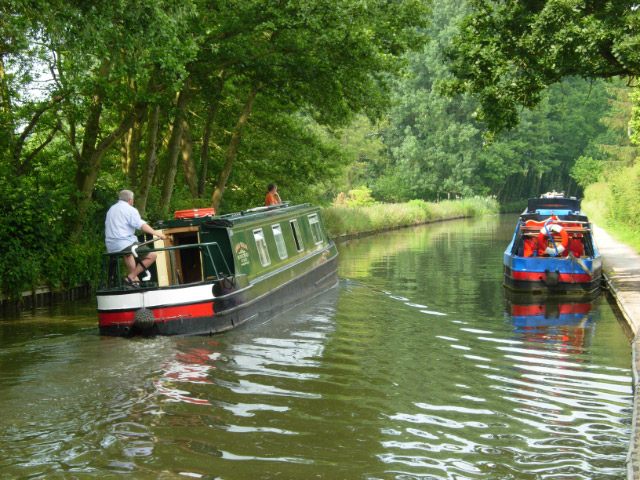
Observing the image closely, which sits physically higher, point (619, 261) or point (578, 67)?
point (578, 67)

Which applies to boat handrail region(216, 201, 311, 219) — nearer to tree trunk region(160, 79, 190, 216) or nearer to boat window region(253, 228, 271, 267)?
boat window region(253, 228, 271, 267)

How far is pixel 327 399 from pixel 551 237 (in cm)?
973

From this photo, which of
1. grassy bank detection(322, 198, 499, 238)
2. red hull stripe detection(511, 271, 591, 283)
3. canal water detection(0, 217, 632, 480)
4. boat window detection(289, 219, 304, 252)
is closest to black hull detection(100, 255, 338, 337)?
canal water detection(0, 217, 632, 480)

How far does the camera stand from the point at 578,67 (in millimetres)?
13758

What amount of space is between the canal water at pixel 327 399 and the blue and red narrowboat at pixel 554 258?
6.99 feet

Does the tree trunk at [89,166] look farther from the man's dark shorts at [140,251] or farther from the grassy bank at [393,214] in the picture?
the grassy bank at [393,214]

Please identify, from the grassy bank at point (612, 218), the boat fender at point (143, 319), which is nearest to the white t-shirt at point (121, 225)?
the boat fender at point (143, 319)

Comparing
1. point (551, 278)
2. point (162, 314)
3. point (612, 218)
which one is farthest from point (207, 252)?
point (612, 218)

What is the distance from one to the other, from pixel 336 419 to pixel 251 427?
2.64 feet

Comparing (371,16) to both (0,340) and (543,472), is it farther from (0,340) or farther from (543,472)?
(543,472)

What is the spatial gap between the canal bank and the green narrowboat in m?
5.64

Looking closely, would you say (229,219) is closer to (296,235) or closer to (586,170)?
(296,235)

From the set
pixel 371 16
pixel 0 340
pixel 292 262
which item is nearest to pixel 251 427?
pixel 0 340

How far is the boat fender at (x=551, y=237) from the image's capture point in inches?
604
